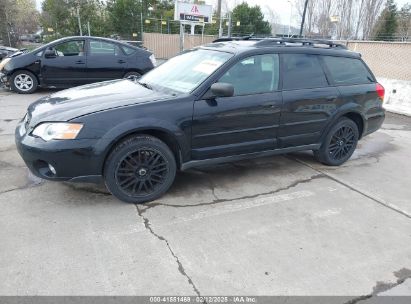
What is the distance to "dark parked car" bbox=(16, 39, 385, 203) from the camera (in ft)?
10.9

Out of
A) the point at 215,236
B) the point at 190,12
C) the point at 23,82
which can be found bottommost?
the point at 215,236

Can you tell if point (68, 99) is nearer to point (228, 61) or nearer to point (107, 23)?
point (228, 61)

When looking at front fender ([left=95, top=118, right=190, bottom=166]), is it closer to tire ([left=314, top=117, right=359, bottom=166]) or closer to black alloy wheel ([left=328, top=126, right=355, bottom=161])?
tire ([left=314, top=117, right=359, bottom=166])

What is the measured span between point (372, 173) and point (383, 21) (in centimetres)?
2757

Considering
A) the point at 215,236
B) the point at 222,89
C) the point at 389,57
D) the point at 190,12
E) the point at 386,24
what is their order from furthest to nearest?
the point at 386,24 → the point at 190,12 → the point at 389,57 → the point at 222,89 → the point at 215,236

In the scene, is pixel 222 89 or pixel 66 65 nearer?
pixel 222 89

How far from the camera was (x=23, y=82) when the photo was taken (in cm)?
902

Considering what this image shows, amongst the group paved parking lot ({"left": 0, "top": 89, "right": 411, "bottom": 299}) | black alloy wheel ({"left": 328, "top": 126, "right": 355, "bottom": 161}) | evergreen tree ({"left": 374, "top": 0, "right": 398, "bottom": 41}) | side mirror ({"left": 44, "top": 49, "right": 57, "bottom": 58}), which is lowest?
paved parking lot ({"left": 0, "top": 89, "right": 411, "bottom": 299})

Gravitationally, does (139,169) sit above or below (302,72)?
below

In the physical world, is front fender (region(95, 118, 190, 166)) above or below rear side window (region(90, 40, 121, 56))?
below

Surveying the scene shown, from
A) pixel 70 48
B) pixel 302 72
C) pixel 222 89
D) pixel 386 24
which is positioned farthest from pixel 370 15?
pixel 222 89

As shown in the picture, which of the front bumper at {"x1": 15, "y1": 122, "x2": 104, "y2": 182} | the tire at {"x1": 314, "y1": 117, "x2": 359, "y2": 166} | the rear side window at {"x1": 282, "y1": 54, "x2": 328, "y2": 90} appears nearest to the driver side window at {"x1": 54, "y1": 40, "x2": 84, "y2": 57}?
the front bumper at {"x1": 15, "y1": 122, "x2": 104, "y2": 182}

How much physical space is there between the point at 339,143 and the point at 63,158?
3.64m

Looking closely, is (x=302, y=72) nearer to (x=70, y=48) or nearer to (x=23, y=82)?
(x=70, y=48)
